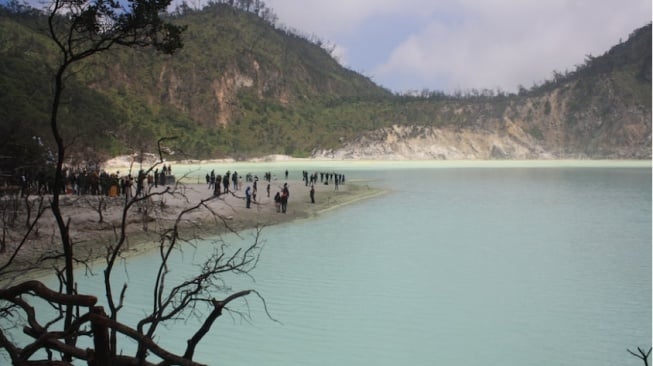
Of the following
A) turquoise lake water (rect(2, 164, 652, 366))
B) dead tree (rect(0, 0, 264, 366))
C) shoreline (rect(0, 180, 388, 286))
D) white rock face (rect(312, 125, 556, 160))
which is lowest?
turquoise lake water (rect(2, 164, 652, 366))

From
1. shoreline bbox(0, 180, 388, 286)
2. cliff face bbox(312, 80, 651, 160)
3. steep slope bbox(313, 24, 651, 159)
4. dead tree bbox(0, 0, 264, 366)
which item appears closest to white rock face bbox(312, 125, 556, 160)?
cliff face bbox(312, 80, 651, 160)

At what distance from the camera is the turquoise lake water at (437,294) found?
1042 centimetres

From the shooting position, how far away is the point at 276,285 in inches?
577

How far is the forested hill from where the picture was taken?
104 m

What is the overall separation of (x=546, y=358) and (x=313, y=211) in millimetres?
20101

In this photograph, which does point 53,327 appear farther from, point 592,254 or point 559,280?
point 592,254

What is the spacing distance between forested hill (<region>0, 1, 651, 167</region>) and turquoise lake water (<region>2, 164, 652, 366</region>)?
70.8 m

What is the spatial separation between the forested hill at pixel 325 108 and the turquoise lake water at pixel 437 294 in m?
70.8

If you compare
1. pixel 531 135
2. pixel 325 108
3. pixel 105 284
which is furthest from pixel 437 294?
pixel 325 108

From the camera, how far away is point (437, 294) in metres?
14.1

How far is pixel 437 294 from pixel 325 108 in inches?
4755

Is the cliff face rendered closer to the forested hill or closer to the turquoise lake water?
the forested hill

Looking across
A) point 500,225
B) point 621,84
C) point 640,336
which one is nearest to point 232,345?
point 640,336

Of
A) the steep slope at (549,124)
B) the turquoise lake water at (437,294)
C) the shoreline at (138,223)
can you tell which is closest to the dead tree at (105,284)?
the turquoise lake water at (437,294)
